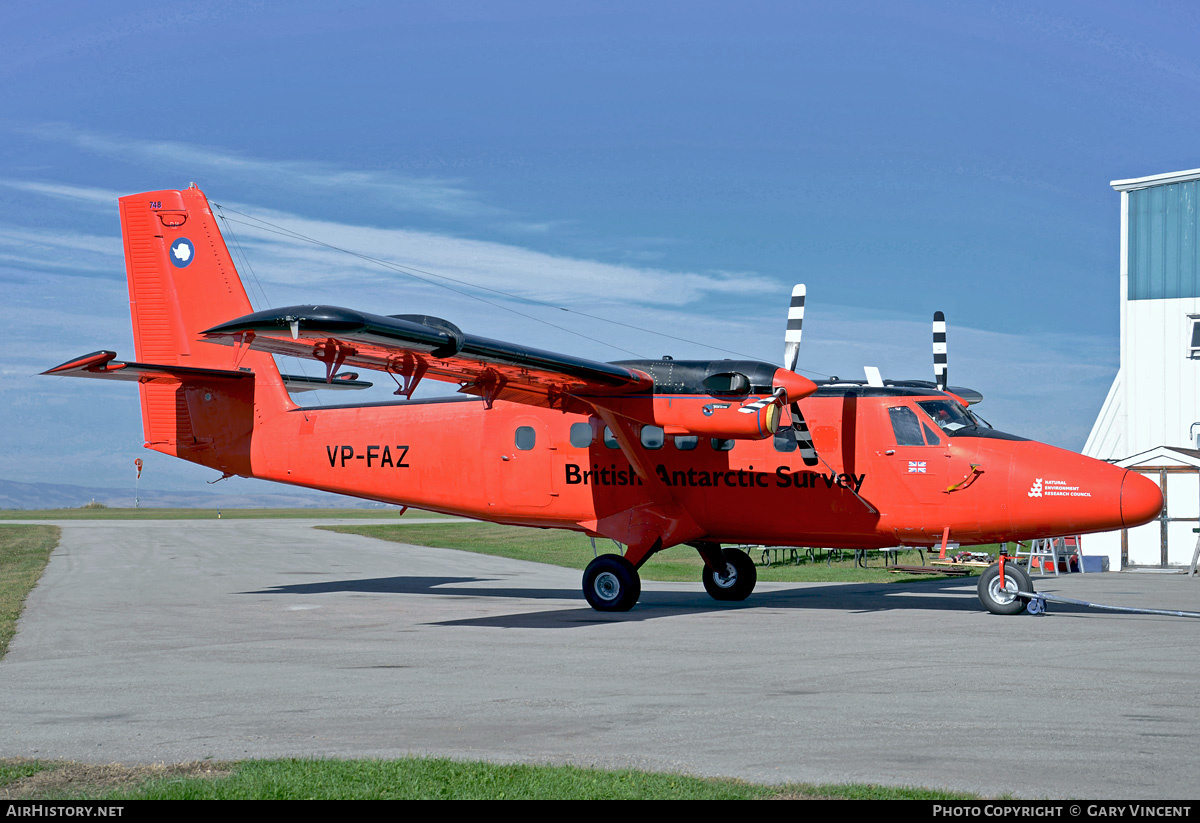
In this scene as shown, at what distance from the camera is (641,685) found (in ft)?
33.9

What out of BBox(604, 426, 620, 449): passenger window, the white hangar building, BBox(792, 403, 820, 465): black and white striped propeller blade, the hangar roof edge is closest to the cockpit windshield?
BBox(792, 403, 820, 465): black and white striped propeller blade

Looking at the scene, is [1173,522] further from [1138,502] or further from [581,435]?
[581,435]

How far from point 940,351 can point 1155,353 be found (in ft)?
49.5

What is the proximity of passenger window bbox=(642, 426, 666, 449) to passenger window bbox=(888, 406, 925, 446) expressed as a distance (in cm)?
384

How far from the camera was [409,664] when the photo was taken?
38.8 ft

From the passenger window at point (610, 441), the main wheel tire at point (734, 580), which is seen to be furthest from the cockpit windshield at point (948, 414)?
the passenger window at point (610, 441)

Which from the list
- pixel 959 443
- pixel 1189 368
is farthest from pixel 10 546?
pixel 1189 368

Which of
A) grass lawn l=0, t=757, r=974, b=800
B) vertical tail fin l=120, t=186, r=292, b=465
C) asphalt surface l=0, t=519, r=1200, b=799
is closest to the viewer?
grass lawn l=0, t=757, r=974, b=800

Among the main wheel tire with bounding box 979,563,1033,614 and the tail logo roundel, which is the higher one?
the tail logo roundel

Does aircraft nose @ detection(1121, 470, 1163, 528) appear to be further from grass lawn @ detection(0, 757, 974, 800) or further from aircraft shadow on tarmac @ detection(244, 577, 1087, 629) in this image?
grass lawn @ detection(0, 757, 974, 800)

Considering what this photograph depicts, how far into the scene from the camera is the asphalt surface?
7.34 meters

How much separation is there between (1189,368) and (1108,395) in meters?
2.55

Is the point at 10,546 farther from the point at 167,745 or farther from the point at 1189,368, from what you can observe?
the point at 1189,368

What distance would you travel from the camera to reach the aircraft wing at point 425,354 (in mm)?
13289
